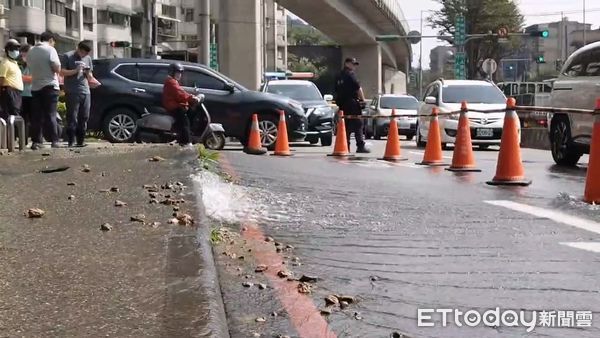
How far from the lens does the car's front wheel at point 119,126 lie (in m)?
15.7

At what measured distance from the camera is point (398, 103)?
2823cm

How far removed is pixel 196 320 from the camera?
11.2 ft

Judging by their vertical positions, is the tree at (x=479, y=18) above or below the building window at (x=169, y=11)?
below

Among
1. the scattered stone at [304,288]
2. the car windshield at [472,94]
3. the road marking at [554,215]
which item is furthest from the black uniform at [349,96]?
the scattered stone at [304,288]

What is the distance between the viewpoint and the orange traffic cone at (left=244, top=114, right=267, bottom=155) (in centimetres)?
1461

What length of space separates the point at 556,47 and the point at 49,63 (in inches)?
4313

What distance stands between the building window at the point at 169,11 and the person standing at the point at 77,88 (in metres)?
79.0

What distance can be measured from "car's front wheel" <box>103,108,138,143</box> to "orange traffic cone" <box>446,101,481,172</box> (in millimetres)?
6996

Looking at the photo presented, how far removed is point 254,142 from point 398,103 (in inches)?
556

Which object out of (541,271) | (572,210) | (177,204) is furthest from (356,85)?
(541,271)

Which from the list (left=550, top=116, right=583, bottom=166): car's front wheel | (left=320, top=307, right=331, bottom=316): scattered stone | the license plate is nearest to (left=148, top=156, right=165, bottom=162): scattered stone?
(left=320, top=307, right=331, bottom=316): scattered stone

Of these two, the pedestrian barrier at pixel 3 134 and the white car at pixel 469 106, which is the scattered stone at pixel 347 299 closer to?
the pedestrian barrier at pixel 3 134

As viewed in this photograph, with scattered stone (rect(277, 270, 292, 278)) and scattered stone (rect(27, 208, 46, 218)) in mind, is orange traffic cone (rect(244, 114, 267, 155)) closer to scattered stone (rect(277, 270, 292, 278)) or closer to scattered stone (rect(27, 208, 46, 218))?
scattered stone (rect(27, 208, 46, 218))

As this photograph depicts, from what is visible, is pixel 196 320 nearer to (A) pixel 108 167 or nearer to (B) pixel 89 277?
(B) pixel 89 277
